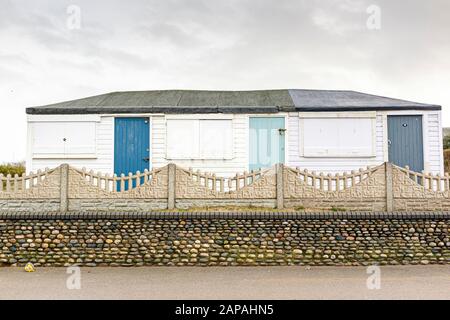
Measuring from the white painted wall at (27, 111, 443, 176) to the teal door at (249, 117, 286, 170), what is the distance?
0.19m

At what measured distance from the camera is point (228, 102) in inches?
541

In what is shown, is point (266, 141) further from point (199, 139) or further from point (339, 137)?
point (339, 137)

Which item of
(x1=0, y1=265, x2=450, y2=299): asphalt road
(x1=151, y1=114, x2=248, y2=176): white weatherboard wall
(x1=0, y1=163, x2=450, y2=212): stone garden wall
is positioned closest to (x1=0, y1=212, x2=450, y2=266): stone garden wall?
(x1=0, y1=265, x2=450, y2=299): asphalt road

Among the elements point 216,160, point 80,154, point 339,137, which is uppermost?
point 339,137

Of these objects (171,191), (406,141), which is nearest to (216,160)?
(171,191)

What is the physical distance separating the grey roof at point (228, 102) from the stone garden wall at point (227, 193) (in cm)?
346

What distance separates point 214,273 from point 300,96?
26.6ft

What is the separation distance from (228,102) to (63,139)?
5.31 metres

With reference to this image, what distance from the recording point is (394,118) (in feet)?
41.8

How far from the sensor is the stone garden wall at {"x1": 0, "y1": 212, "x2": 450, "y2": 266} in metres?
9.10

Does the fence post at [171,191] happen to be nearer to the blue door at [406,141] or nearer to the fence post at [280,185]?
the fence post at [280,185]

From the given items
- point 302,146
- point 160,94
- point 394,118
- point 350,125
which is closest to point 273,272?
point 302,146

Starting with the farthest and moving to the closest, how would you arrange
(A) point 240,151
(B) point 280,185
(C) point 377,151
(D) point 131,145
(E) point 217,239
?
(D) point 131,145
(A) point 240,151
(C) point 377,151
(B) point 280,185
(E) point 217,239

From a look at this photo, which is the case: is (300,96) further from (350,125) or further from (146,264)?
(146,264)
